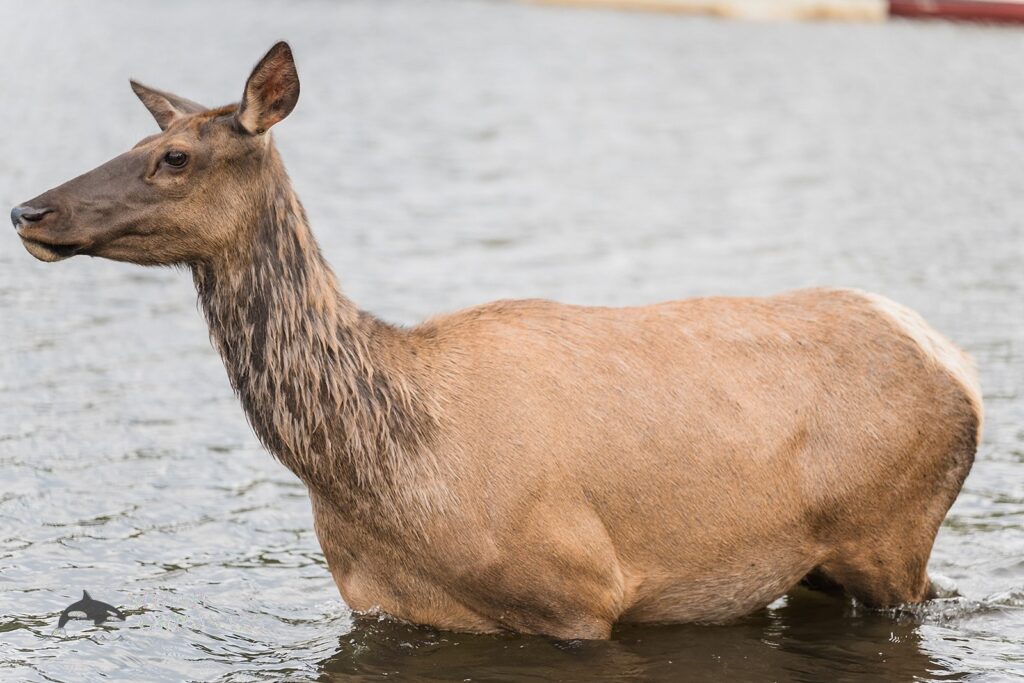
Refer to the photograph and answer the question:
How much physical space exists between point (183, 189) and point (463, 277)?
8.33 metres

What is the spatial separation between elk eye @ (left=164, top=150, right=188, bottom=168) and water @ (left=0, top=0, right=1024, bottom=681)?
229 centimetres

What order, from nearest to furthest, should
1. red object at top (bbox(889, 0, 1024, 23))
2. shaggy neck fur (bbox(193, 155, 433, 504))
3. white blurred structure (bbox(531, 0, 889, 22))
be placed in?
shaggy neck fur (bbox(193, 155, 433, 504)), red object at top (bbox(889, 0, 1024, 23)), white blurred structure (bbox(531, 0, 889, 22))

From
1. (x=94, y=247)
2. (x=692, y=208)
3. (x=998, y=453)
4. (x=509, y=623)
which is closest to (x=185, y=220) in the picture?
(x=94, y=247)

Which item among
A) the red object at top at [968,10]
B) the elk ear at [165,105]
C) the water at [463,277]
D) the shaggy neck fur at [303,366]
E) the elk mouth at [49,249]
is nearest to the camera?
the elk mouth at [49,249]

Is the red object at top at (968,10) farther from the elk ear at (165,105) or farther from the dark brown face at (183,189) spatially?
the dark brown face at (183,189)

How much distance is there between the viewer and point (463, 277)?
14672 mm

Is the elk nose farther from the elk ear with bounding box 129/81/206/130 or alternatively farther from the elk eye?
the elk ear with bounding box 129/81/206/130

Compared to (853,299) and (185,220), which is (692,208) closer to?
(853,299)

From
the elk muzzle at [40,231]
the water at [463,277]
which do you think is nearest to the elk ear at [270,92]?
the elk muzzle at [40,231]

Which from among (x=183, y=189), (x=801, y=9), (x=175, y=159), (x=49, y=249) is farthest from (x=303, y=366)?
(x=801, y=9)

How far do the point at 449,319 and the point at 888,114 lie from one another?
2373 cm

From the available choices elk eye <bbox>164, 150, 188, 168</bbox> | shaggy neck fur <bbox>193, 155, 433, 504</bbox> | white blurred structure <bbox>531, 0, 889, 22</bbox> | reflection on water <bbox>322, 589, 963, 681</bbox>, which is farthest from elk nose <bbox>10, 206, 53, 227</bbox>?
white blurred structure <bbox>531, 0, 889, 22</bbox>

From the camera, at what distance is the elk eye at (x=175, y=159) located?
638 centimetres

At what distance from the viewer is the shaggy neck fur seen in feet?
21.3
